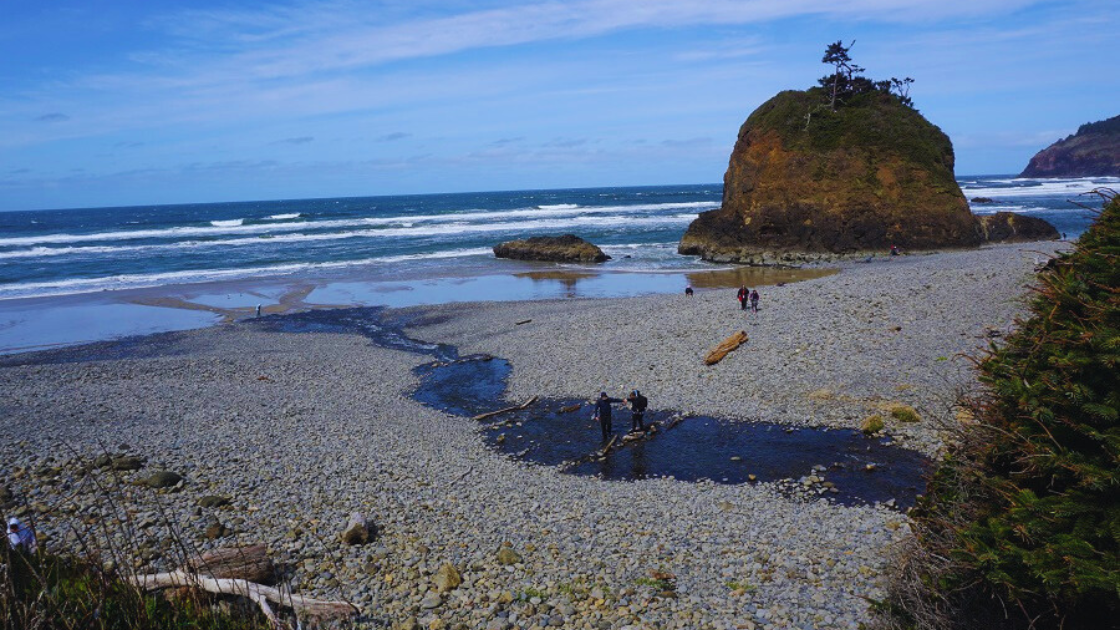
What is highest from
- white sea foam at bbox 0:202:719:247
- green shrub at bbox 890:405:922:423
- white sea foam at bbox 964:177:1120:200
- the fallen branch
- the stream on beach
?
white sea foam at bbox 964:177:1120:200

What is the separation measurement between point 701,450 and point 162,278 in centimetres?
4616

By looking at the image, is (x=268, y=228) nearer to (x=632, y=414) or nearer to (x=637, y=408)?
(x=632, y=414)

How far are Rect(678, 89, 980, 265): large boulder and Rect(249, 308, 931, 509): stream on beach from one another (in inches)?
1322

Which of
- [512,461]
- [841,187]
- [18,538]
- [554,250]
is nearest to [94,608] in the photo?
[18,538]

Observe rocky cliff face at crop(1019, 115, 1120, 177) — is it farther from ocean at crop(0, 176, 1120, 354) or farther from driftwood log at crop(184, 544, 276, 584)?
driftwood log at crop(184, 544, 276, 584)

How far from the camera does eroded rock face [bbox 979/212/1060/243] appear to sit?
48594mm

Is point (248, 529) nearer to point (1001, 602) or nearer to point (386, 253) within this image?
point (1001, 602)

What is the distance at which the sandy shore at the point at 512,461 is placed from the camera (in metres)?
9.23

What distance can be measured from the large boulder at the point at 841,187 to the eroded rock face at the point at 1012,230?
2811 millimetres

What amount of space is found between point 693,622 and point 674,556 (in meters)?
1.72

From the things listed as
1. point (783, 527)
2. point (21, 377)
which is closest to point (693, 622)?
point (783, 527)

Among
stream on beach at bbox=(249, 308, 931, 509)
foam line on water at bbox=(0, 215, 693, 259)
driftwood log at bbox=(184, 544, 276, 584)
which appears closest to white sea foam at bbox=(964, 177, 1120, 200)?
foam line on water at bbox=(0, 215, 693, 259)

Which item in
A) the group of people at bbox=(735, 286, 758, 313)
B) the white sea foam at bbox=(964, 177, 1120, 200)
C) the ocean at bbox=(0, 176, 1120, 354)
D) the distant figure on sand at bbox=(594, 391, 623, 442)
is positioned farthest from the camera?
the white sea foam at bbox=(964, 177, 1120, 200)

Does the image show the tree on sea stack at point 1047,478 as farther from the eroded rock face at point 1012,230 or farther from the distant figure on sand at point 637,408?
the eroded rock face at point 1012,230
